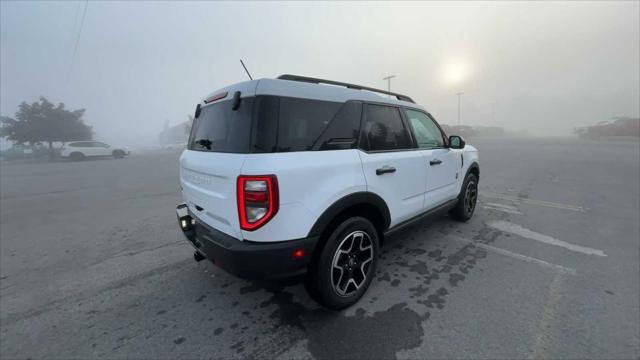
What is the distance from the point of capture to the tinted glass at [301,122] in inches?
76.6

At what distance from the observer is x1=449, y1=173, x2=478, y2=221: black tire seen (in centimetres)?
421

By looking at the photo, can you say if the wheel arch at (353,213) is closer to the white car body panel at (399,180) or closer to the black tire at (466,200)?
the white car body panel at (399,180)

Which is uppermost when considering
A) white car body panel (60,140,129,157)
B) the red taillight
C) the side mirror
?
white car body panel (60,140,129,157)

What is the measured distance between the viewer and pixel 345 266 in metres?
2.36

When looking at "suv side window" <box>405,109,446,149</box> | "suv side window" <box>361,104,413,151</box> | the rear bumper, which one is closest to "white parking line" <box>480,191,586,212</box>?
"suv side window" <box>405,109,446,149</box>

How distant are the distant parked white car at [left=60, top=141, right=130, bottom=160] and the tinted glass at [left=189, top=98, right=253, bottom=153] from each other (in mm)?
25021

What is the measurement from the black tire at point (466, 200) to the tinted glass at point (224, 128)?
3624 millimetres

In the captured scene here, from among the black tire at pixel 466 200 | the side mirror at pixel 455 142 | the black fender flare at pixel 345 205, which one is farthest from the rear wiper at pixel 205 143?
the black tire at pixel 466 200

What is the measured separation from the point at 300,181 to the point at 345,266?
3.23ft

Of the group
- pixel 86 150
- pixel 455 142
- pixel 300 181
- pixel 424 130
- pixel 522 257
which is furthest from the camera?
pixel 86 150

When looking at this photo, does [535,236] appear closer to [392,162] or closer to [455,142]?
[455,142]

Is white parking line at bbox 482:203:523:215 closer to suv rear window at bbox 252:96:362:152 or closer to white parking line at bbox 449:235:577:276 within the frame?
white parking line at bbox 449:235:577:276

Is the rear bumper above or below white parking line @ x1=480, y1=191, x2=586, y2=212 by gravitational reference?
above

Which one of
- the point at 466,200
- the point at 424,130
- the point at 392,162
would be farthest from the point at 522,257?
the point at 392,162
